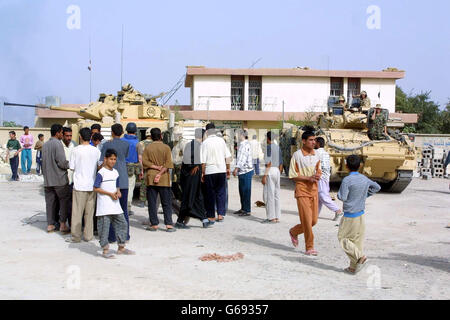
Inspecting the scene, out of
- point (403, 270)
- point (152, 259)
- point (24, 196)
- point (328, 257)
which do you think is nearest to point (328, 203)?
point (328, 257)

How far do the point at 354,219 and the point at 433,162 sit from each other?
16.8 m

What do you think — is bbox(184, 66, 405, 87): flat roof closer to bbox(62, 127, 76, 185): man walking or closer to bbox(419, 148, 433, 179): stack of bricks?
bbox(419, 148, 433, 179): stack of bricks

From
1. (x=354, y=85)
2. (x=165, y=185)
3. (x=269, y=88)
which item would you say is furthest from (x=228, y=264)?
(x=354, y=85)

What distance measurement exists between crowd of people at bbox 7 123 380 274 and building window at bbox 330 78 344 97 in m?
26.4

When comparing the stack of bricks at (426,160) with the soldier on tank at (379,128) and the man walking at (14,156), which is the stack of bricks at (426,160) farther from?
the man walking at (14,156)

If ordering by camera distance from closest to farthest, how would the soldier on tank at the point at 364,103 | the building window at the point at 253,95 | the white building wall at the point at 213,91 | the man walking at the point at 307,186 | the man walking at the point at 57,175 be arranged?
the man walking at the point at 307,186
the man walking at the point at 57,175
the soldier on tank at the point at 364,103
the white building wall at the point at 213,91
the building window at the point at 253,95

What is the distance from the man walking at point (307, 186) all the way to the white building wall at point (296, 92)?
2836 centimetres

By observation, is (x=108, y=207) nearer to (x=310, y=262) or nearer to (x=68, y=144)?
(x=310, y=262)

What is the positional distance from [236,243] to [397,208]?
556cm

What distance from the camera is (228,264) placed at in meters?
6.28

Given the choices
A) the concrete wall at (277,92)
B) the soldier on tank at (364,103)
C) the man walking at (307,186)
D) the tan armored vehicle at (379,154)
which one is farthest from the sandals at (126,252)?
the concrete wall at (277,92)

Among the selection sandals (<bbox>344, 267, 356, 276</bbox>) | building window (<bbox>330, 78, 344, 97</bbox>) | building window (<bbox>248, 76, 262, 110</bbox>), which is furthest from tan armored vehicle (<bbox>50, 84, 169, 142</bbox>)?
building window (<bbox>330, 78, 344, 97</bbox>)

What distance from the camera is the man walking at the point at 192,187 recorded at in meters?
8.77

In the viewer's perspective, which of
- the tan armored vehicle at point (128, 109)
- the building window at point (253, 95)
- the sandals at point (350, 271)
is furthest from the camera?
the building window at point (253, 95)
